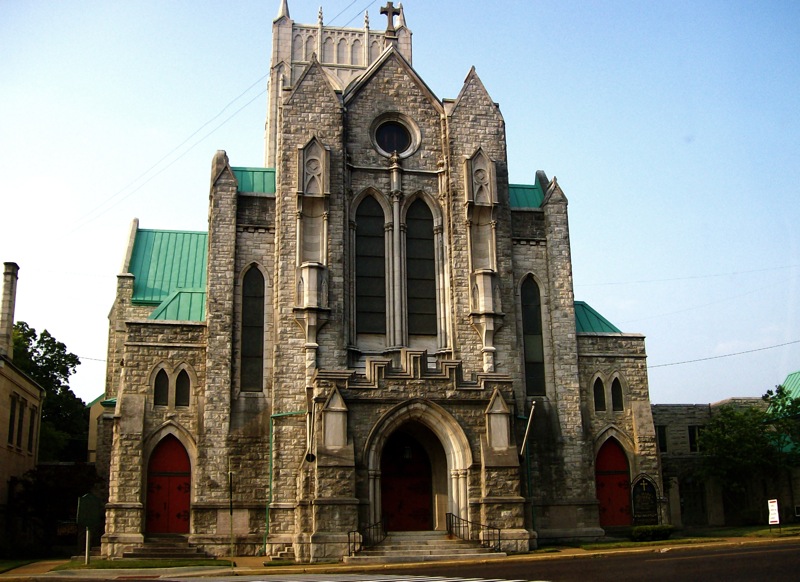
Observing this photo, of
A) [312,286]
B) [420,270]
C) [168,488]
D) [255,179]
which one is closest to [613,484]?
[420,270]

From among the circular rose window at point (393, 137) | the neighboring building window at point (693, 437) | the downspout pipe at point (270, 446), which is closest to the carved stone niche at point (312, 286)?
the downspout pipe at point (270, 446)

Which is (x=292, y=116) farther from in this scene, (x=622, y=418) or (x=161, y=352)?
(x=622, y=418)

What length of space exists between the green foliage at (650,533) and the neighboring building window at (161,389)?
16.5 m

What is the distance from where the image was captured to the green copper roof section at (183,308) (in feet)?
111

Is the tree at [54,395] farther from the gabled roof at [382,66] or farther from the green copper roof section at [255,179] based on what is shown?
the gabled roof at [382,66]

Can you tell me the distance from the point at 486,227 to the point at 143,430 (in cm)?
1402

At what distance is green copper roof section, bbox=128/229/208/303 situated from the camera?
39.1 metres

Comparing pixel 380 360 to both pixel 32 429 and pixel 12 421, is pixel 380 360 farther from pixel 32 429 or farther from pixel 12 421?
pixel 32 429

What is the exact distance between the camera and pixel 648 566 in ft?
69.3

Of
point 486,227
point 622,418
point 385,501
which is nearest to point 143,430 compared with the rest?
point 385,501

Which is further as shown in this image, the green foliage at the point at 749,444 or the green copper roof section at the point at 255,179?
the green foliage at the point at 749,444

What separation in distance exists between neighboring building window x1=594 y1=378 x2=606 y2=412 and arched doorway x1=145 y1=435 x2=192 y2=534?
14.8 metres

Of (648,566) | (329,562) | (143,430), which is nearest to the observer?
(648,566)

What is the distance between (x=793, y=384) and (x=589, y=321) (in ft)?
63.9
